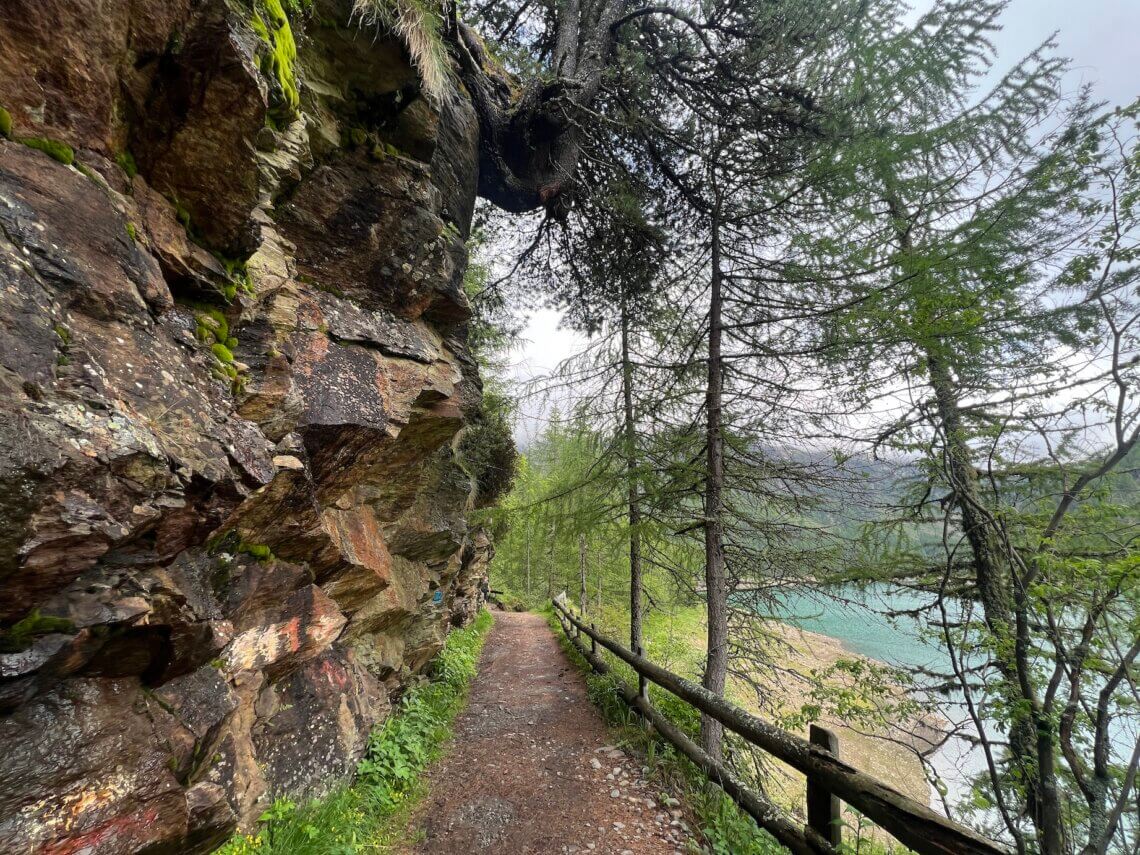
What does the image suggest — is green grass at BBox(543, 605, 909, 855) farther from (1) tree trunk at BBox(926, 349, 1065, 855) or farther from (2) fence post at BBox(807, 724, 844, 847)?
(1) tree trunk at BBox(926, 349, 1065, 855)

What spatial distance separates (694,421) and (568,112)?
539 centimetres

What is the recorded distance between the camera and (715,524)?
5754mm

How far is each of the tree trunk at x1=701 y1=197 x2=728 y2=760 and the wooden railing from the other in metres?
0.92

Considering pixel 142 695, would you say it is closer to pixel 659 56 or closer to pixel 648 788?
pixel 648 788

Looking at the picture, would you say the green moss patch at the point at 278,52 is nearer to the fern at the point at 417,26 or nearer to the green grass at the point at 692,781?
the fern at the point at 417,26

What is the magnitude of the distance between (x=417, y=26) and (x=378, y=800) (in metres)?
7.55

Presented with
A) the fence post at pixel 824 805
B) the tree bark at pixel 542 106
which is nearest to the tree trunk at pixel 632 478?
the tree bark at pixel 542 106

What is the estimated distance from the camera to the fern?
3963 millimetres

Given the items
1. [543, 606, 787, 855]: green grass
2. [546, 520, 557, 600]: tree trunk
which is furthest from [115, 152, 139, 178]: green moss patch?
[546, 520, 557, 600]: tree trunk

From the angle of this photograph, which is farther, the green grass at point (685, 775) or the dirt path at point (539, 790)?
the dirt path at point (539, 790)

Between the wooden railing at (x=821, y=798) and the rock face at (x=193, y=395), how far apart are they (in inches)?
138

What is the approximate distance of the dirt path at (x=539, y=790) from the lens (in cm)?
364

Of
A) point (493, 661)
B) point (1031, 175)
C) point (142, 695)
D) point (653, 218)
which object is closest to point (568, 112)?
point (653, 218)

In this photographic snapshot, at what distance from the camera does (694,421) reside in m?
6.50
